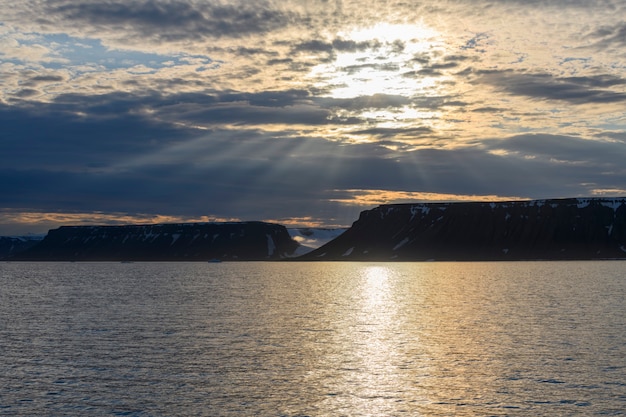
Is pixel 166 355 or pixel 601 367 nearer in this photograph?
pixel 601 367

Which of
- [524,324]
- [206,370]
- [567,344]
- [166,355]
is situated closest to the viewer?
[206,370]

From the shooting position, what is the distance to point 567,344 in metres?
60.0

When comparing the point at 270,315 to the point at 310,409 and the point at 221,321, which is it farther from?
the point at 310,409

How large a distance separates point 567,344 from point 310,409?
1221 inches

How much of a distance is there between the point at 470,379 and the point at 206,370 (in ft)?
60.1

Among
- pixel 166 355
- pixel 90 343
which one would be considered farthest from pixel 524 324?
pixel 90 343

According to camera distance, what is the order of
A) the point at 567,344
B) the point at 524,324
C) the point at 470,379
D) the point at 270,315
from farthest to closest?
1. the point at 270,315
2. the point at 524,324
3. the point at 567,344
4. the point at 470,379

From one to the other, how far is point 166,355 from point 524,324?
40750mm

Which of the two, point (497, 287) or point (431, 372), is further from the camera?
point (497, 287)

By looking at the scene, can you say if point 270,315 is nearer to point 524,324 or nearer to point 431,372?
A: point 524,324

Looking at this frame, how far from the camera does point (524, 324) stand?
76562 millimetres

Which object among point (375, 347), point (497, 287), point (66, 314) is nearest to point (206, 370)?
point (375, 347)

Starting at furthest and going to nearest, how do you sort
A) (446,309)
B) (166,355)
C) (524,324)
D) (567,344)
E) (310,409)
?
1. (446,309)
2. (524,324)
3. (567,344)
4. (166,355)
5. (310,409)

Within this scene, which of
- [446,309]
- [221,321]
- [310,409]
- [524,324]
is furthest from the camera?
[446,309]
